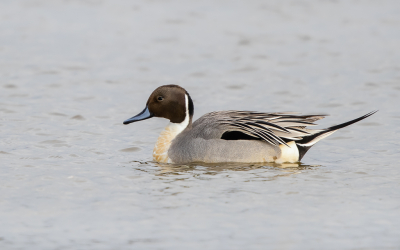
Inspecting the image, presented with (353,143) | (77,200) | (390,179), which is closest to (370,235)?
(390,179)

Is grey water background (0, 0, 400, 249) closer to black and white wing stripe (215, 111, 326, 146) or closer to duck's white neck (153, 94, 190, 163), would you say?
duck's white neck (153, 94, 190, 163)

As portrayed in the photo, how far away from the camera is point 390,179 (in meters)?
7.50

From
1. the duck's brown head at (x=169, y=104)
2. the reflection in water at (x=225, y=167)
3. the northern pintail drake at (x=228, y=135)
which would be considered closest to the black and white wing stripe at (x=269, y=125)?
the northern pintail drake at (x=228, y=135)

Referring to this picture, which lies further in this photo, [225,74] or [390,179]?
[225,74]

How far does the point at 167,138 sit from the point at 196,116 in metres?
2.48

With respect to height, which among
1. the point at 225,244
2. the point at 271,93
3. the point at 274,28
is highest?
the point at 274,28

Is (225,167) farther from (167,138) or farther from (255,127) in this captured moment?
(167,138)

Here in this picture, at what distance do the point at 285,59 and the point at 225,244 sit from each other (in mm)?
9601

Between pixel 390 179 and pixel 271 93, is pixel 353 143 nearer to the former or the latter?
pixel 390 179

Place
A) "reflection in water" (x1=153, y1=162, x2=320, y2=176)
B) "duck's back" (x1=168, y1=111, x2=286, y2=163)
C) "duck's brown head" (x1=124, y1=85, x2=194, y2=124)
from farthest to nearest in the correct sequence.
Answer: "duck's brown head" (x1=124, y1=85, x2=194, y2=124) < "duck's back" (x1=168, y1=111, x2=286, y2=163) < "reflection in water" (x1=153, y1=162, x2=320, y2=176)

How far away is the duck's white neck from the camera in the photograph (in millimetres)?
8594

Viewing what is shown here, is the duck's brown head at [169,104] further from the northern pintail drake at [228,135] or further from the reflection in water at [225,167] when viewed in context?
the reflection in water at [225,167]

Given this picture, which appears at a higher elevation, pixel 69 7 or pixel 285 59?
pixel 69 7

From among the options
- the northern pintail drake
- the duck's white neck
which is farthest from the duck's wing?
the duck's white neck
